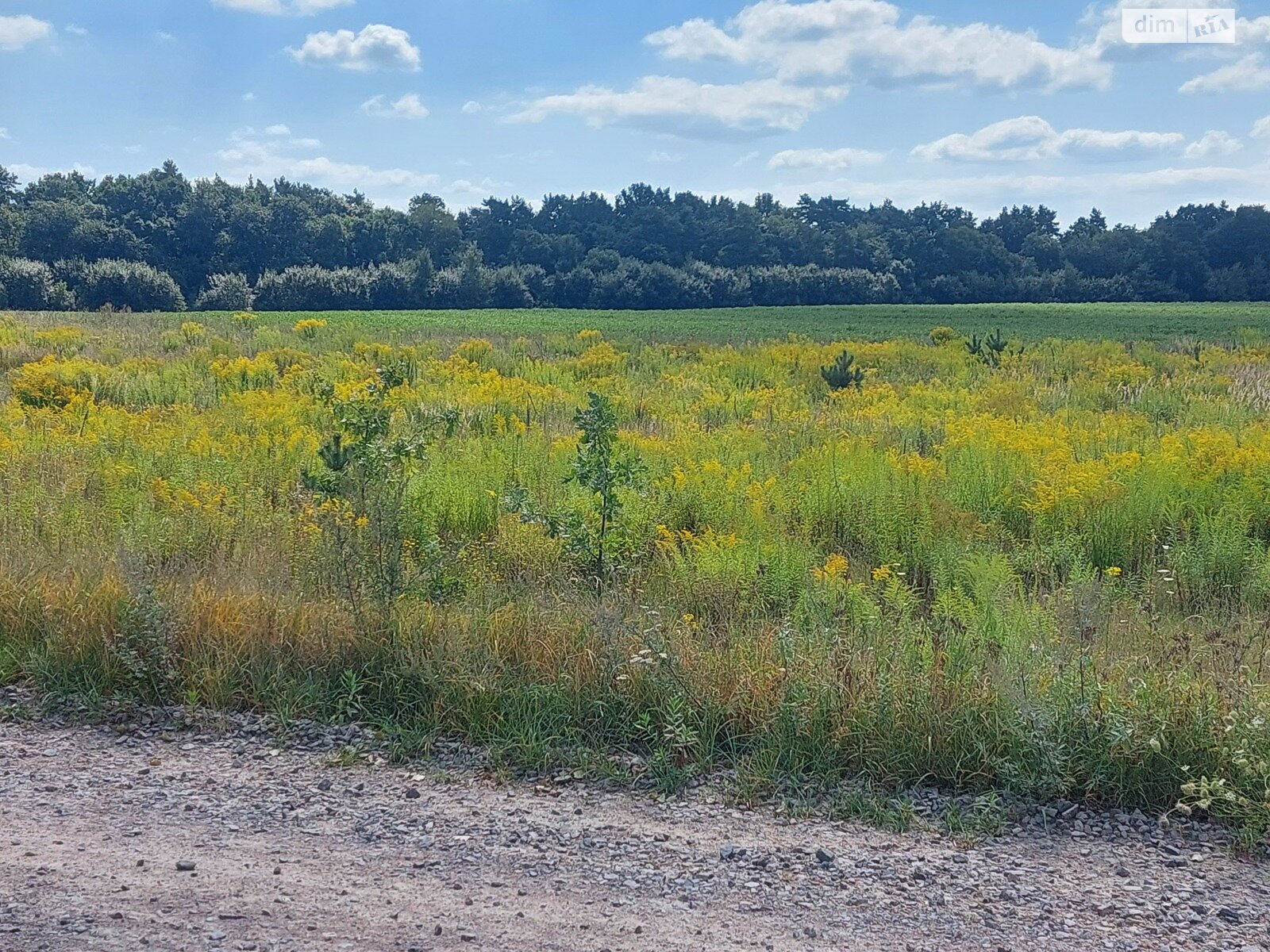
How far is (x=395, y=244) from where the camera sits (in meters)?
91.2

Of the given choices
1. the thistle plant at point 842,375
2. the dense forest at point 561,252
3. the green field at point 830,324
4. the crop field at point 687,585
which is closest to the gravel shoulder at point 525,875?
the crop field at point 687,585

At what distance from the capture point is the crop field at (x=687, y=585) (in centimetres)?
515

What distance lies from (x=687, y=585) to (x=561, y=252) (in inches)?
3466

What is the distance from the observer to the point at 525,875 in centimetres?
413

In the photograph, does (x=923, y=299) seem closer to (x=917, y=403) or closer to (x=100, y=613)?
(x=917, y=403)

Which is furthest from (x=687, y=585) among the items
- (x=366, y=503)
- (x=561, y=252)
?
(x=561, y=252)

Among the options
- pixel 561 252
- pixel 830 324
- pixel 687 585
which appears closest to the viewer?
pixel 687 585

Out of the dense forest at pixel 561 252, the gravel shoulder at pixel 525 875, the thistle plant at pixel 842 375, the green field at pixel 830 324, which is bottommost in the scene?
the gravel shoulder at pixel 525 875

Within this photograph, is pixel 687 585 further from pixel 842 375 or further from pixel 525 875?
pixel 842 375

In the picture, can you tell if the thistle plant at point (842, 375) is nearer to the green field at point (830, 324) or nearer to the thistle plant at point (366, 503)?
the green field at point (830, 324)

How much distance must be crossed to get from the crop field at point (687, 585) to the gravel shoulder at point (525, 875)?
16.9 inches

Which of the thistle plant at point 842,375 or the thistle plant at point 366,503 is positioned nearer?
the thistle plant at point 366,503

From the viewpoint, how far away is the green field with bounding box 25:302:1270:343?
36312 millimetres

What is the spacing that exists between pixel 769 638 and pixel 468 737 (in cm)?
177
